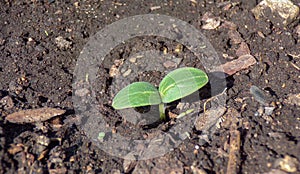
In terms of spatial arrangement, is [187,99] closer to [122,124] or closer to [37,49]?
[122,124]

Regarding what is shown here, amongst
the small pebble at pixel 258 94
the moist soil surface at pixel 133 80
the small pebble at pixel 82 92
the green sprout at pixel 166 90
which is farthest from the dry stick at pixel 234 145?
the small pebble at pixel 82 92

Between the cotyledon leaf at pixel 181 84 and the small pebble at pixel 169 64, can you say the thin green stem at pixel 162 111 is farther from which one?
the small pebble at pixel 169 64

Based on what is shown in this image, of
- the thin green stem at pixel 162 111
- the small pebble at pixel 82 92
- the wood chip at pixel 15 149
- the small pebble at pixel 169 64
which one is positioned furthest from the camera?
the small pebble at pixel 169 64

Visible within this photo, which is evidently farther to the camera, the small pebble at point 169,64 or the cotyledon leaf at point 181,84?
the small pebble at point 169,64

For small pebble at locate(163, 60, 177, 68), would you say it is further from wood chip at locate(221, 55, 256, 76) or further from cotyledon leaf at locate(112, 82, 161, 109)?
cotyledon leaf at locate(112, 82, 161, 109)

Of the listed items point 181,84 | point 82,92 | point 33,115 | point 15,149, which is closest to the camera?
point 15,149

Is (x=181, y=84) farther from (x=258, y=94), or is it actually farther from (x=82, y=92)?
(x=82, y=92)

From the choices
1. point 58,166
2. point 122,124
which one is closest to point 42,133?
point 58,166

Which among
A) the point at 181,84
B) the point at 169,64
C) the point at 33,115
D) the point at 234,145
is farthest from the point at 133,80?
the point at 234,145

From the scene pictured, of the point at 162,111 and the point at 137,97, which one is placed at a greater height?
the point at 137,97
